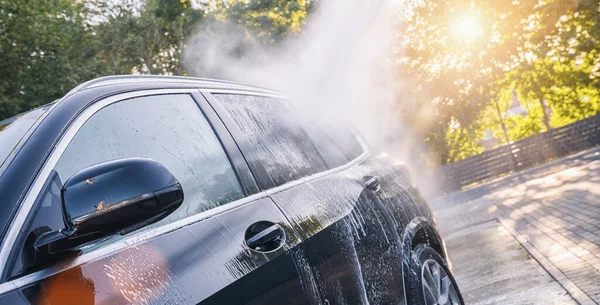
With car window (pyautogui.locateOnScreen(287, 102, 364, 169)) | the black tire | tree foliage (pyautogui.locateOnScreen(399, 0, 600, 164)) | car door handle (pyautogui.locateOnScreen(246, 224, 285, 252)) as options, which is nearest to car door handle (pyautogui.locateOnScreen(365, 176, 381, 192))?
car window (pyautogui.locateOnScreen(287, 102, 364, 169))

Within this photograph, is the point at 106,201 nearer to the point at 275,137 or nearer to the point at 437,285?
the point at 275,137

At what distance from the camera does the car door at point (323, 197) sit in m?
2.38

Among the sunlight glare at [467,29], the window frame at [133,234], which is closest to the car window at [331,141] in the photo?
the window frame at [133,234]

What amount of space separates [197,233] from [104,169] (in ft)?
1.62

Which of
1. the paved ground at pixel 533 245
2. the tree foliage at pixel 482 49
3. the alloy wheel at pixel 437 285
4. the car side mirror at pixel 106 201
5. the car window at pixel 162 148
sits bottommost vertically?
the paved ground at pixel 533 245

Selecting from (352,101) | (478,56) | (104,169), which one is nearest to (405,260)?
(104,169)

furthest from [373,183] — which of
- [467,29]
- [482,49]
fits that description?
[482,49]

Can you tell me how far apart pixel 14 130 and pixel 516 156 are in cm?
2380

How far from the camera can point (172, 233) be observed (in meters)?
1.80

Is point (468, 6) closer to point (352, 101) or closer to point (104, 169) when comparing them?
point (352, 101)

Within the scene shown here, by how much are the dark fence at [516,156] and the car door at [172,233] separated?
2266cm

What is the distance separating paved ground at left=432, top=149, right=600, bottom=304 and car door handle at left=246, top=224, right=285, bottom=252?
3.03m

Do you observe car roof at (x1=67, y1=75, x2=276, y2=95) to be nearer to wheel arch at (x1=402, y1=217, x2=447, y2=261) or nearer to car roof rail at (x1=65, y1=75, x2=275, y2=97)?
car roof rail at (x1=65, y1=75, x2=275, y2=97)

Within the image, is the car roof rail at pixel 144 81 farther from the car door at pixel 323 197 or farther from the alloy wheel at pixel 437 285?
the alloy wheel at pixel 437 285
